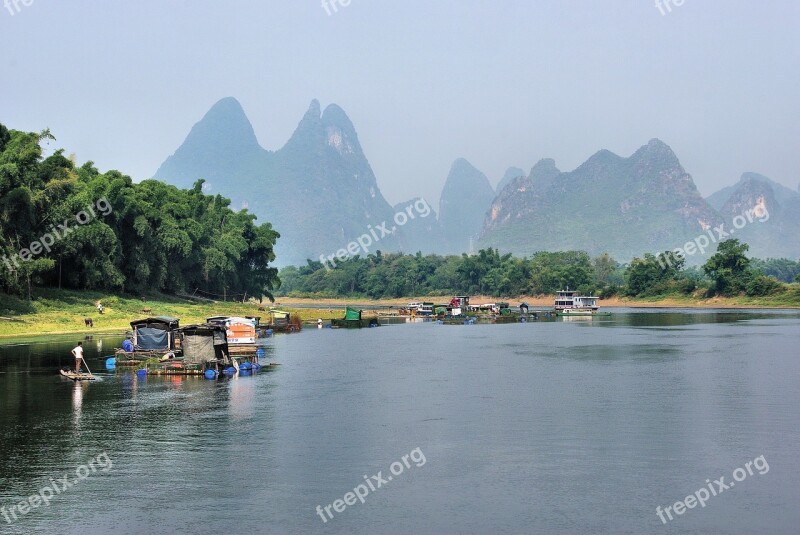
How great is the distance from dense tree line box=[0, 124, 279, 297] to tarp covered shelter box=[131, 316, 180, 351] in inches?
989

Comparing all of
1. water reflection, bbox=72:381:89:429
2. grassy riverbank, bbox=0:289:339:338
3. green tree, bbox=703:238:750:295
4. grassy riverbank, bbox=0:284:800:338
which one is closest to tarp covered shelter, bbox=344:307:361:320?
grassy riverbank, bbox=0:284:800:338

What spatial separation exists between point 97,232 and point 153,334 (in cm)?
3520

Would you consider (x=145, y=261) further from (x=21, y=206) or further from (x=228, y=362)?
(x=228, y=362)

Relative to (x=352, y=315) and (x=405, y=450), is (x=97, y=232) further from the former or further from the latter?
(x=405, y=450)

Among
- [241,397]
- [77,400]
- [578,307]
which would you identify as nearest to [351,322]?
[578,307]

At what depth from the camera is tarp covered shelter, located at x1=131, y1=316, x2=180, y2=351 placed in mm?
57594

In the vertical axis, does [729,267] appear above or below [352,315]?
above

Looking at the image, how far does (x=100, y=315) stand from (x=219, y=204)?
215ft

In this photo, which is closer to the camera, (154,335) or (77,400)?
(77,400)

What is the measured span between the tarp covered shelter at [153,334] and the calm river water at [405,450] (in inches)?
182

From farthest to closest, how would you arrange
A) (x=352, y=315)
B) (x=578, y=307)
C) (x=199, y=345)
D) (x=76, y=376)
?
(x=578, y=307)
(x=352, y=315)
(x=199, y=345)
(x=76, y=376)

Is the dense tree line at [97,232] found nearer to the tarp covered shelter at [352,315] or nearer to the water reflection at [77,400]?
the tarp covered shelter at [352,315]

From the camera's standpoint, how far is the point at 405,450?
Answer: 29844 millimetres


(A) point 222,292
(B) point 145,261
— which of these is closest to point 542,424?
(B) point 145,261
